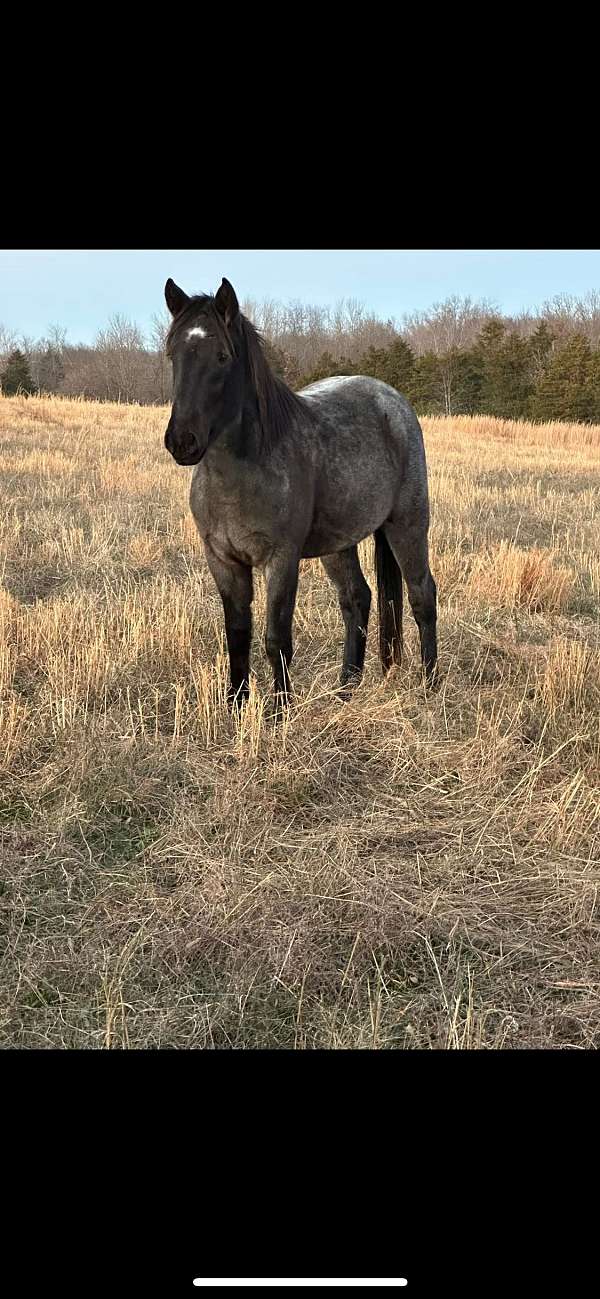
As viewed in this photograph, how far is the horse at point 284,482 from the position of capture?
3416 millimetres

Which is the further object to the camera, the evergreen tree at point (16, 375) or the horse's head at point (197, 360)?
the evergreen tree at point (16, 375)

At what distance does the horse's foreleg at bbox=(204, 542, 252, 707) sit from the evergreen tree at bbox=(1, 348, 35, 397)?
2362cm

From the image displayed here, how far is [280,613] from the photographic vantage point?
4.00 metres

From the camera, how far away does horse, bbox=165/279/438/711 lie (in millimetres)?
3416

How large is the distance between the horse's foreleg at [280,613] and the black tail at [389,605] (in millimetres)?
1127

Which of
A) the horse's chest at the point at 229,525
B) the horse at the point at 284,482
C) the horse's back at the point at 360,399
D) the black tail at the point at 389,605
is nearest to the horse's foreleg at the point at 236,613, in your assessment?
the horse at the point at 284,482

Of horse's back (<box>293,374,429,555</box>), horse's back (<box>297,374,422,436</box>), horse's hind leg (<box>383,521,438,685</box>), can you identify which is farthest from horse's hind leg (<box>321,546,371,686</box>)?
horse's back (<box>297,374,422,436</box>)

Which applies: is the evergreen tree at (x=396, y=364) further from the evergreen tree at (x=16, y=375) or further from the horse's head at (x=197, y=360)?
the horse's head at (x=197, y=360)

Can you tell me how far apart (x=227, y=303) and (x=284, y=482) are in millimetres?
799

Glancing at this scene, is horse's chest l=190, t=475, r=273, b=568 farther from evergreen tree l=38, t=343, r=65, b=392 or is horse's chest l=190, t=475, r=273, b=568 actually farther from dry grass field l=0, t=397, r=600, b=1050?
evergreen tree l=38, t=343, r=65, b=392

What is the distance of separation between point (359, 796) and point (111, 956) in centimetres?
131

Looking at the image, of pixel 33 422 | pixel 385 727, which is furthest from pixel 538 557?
pixel 33 422

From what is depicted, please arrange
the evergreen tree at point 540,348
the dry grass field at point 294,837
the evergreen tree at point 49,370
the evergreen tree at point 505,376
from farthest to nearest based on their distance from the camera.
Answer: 1. the evergreen tree at point 49,370
2. the evergreen tree at point 540,348
3. the evergreen tree at point 505,376
4. the dry grass field at point 294,837

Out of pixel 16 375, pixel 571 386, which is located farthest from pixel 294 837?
pixel 16 375
